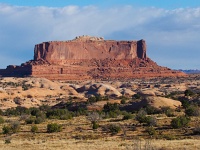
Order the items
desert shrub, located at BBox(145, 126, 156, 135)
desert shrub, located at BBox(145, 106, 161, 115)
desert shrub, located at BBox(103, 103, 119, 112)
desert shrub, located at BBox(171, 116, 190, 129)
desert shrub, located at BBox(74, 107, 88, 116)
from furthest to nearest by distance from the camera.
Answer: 1. desert shrub, located at BBox(103, 103, 119, 112)
2. desert shrub, located at BBox(74, 107, 88, 116)
3. desert shrub, located at BBox(145, 106, 161, 115)
4. desert shrub, located at BBox(171, 116, 190, 129)
5. desert shrub, located at BBox(145, 126, 156, 135)

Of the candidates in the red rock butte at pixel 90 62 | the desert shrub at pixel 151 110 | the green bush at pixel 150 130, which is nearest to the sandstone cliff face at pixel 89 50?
the red rock butte at pixel 90 62

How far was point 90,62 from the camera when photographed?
17288 centimetres

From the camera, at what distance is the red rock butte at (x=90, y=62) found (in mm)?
151500

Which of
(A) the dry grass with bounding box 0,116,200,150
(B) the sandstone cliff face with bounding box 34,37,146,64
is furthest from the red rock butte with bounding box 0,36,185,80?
(A) the dry grass with bounding box 0,116,200,150

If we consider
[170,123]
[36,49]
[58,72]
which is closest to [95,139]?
[170,123]

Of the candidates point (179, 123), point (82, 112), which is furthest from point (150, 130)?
point (82, 112)

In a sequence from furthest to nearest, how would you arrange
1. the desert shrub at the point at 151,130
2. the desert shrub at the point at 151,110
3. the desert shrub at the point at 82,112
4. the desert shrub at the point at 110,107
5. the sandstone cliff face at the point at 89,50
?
the sandstone cliff face at the point at 89,50 → the desert shrub at the point at 110,107 → the desert shrub at the point at 82,112 → the desert shrub at the point at 151,110 → the desert shrub at the point at 151,130

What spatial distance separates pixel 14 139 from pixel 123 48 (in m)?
157

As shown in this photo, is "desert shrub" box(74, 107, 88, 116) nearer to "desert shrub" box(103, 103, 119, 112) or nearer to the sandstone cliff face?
"desert shrub" box(103, 103, 119, 112)

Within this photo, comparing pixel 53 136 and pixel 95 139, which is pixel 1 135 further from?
pixel 95 139

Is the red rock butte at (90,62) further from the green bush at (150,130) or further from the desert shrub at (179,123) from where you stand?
the green bush at (150,130)

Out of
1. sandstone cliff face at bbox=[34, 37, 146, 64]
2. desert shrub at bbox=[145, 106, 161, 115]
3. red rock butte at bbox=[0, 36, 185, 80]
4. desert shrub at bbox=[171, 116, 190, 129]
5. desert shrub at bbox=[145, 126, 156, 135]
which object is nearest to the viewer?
desert shrub at bbox=[145, 126, 156, 135]

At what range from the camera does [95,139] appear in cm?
2588

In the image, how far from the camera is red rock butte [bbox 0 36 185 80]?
151500 mm
